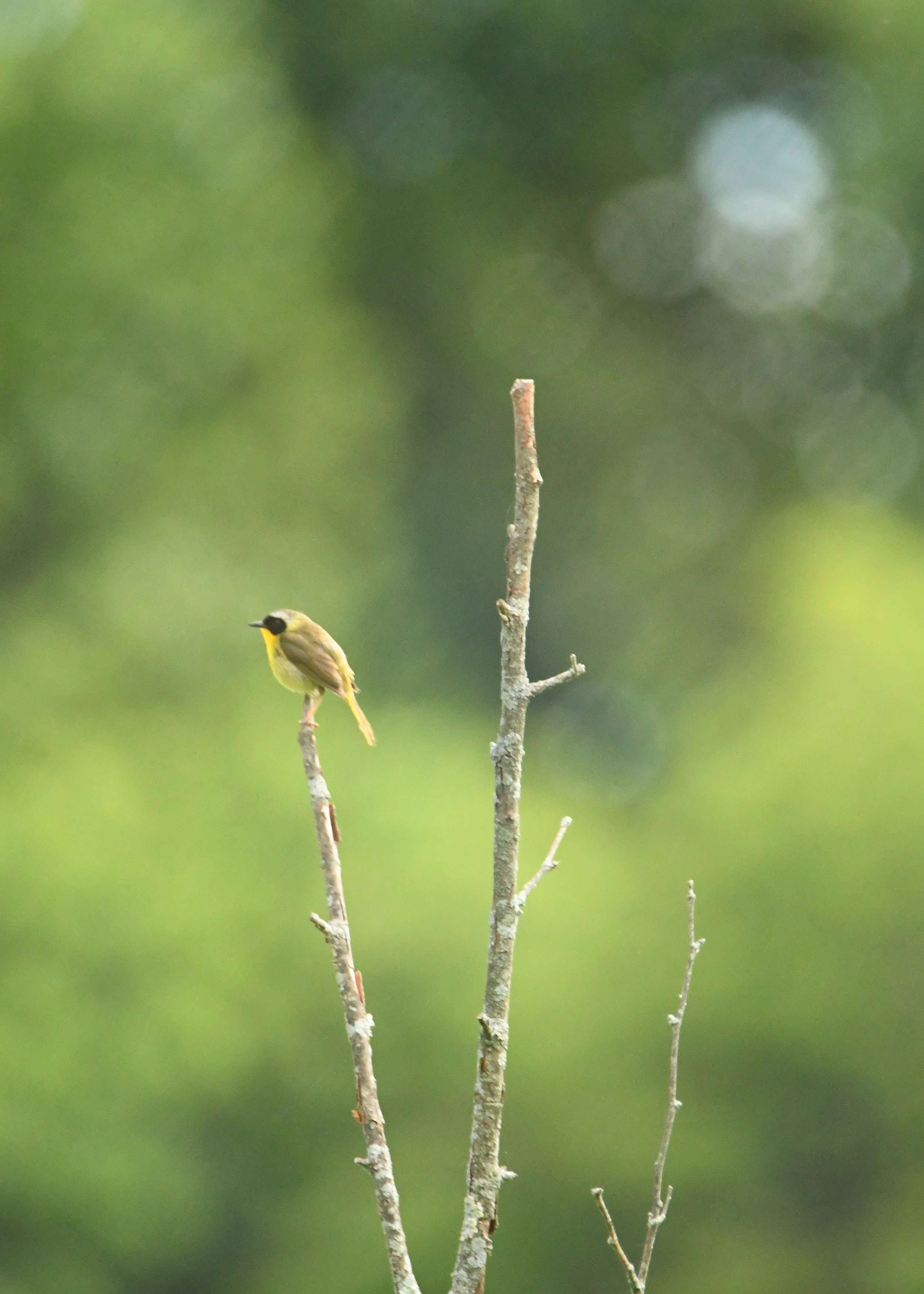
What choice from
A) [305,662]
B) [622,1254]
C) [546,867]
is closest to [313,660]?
[305,662]

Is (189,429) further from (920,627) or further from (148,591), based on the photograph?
(920,627)

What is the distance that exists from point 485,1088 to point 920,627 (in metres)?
12.4

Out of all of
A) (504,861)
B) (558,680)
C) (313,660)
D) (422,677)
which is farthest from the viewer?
(422,677)

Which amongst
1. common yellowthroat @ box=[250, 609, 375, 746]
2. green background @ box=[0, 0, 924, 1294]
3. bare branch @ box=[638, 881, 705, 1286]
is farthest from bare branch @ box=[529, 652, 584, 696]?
green background @ box=[0, 0, 924, 1294]

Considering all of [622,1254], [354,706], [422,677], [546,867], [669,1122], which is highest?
[422,677]

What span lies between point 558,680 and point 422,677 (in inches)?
541

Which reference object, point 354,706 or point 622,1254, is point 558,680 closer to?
point 622,1254

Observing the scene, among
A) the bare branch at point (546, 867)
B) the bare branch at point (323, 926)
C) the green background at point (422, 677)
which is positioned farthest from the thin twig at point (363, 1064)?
the green background at point (422, 677)

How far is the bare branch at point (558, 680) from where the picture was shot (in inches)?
65.8

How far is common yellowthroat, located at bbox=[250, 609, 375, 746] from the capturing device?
2727mm

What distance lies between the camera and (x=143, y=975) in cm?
1159

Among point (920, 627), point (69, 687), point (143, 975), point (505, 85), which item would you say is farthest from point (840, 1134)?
point (505, 85)

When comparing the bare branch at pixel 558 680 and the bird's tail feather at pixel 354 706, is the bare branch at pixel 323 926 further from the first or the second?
the bird's tail feather at pixel 354 706

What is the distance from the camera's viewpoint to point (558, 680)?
1.72m
